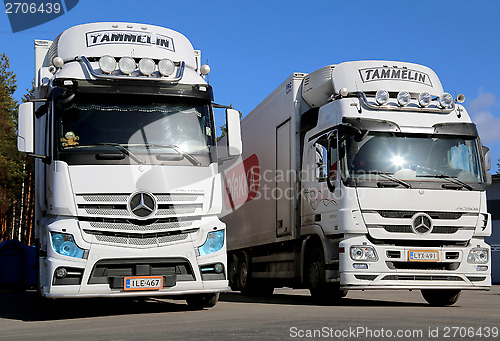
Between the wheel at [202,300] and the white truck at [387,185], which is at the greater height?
the white truck at [387,185]

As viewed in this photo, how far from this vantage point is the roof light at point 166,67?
35.2 feet

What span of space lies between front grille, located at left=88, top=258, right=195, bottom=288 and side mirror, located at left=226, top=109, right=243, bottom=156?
1845 millimetres

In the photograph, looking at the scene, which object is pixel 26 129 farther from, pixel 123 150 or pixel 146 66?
pixel 146 66

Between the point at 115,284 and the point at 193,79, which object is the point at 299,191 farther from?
the point at 115,284

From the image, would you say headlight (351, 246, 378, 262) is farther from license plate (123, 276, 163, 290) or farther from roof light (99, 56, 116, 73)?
roof light (99, 56, 116, 73)

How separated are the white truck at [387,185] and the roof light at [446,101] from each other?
0.06 feet

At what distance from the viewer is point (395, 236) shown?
1173cm

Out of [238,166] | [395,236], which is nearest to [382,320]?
[395,236]

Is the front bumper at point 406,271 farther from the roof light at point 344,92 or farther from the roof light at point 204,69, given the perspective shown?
the roof light at point 204,69

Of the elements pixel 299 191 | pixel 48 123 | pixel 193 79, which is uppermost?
pixel 193 79

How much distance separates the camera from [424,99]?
12.5 meters

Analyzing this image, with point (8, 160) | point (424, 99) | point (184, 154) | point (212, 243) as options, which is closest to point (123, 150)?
point (184, 154)

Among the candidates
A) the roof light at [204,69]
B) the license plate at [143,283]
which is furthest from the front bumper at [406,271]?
the roof light at [204,69]

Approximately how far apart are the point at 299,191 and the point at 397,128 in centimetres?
248
